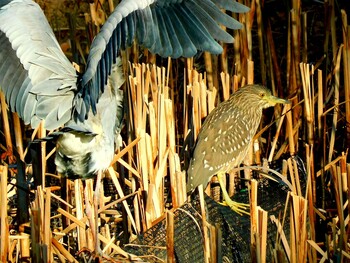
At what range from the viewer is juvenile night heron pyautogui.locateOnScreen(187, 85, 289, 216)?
541 centimetres

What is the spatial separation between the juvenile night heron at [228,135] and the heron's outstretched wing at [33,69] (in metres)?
0.97

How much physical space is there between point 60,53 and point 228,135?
1.34m

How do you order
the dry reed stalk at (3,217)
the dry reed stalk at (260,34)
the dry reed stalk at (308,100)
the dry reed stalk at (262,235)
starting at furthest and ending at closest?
the dry reed stalk at (260,34), the dry reed stalk at (308,100), the dry reed stalk at (3,217), the dry reed stalk at (262,235)

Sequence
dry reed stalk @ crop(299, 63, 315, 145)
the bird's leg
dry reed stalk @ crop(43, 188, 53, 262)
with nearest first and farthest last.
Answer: dry reed stalk @ crop(43, 188, 53, 262), the bird's leg, dry reed stalk @ crop(299, 63, 315, 145)

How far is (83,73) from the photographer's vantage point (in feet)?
15.1

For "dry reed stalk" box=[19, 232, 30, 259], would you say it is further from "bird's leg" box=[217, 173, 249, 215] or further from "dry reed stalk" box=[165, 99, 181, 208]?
"bird's leg" box=[217, 173, 249, 215]

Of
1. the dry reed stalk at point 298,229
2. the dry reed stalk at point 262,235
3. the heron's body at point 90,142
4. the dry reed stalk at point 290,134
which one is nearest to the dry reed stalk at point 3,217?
the heron's body at point 90,142

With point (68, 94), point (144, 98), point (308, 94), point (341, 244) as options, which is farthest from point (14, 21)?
point (341, 244)

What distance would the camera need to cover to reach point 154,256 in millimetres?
4316

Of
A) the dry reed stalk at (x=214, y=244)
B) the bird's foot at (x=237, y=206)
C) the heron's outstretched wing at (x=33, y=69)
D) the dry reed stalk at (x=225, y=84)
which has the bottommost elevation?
the bird's foot at (x=237, y=206)

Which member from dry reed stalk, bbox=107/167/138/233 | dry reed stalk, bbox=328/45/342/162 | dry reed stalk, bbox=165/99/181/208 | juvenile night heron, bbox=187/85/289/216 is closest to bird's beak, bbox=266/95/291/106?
juvenile night heron, bbox=187/85/289/216

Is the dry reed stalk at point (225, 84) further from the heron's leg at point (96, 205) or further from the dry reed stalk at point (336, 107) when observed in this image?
the heron's leg at point (96, 205)

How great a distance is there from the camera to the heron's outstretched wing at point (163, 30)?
→ 14.7ft

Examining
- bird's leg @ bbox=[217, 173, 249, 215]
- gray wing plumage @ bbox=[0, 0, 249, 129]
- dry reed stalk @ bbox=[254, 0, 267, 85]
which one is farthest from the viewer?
dry reed stalk @ bbox=[254, 0, 267, 85]
